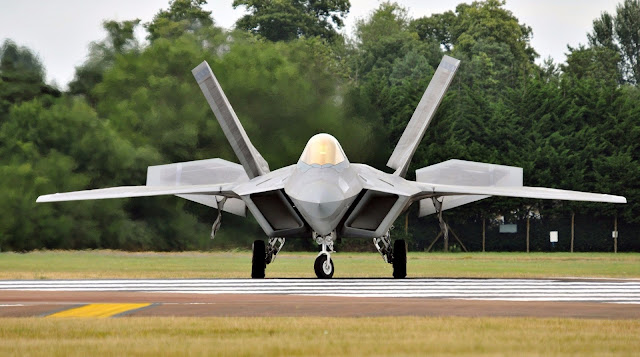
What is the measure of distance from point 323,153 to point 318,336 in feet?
32.9

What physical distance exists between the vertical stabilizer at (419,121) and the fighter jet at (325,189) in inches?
0.8

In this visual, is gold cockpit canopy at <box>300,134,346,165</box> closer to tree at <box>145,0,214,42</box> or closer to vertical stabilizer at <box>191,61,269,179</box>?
vertical stabilizer at <box>191,61,269,179</box>

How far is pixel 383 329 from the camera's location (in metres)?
11.3

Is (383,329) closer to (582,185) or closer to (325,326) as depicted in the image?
(325,326)

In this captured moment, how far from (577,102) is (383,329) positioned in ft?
155

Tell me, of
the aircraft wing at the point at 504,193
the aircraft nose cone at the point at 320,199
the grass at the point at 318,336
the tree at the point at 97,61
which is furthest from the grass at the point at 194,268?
the grass at the point at 318,336

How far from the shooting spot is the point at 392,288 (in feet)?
59.4

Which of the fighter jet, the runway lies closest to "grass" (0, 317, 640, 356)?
the runway

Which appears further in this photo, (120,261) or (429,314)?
(120,261)

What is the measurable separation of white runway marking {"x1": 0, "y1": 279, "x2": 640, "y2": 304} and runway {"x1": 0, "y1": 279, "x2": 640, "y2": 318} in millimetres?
14

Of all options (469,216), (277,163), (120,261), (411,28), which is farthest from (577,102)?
(411,28)

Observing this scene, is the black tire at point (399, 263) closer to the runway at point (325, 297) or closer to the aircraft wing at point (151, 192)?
the runway at point (325, 297)

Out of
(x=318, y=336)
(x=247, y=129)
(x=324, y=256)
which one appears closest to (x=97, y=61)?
(x=247, y=129)

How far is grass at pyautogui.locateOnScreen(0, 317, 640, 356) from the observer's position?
970cm
